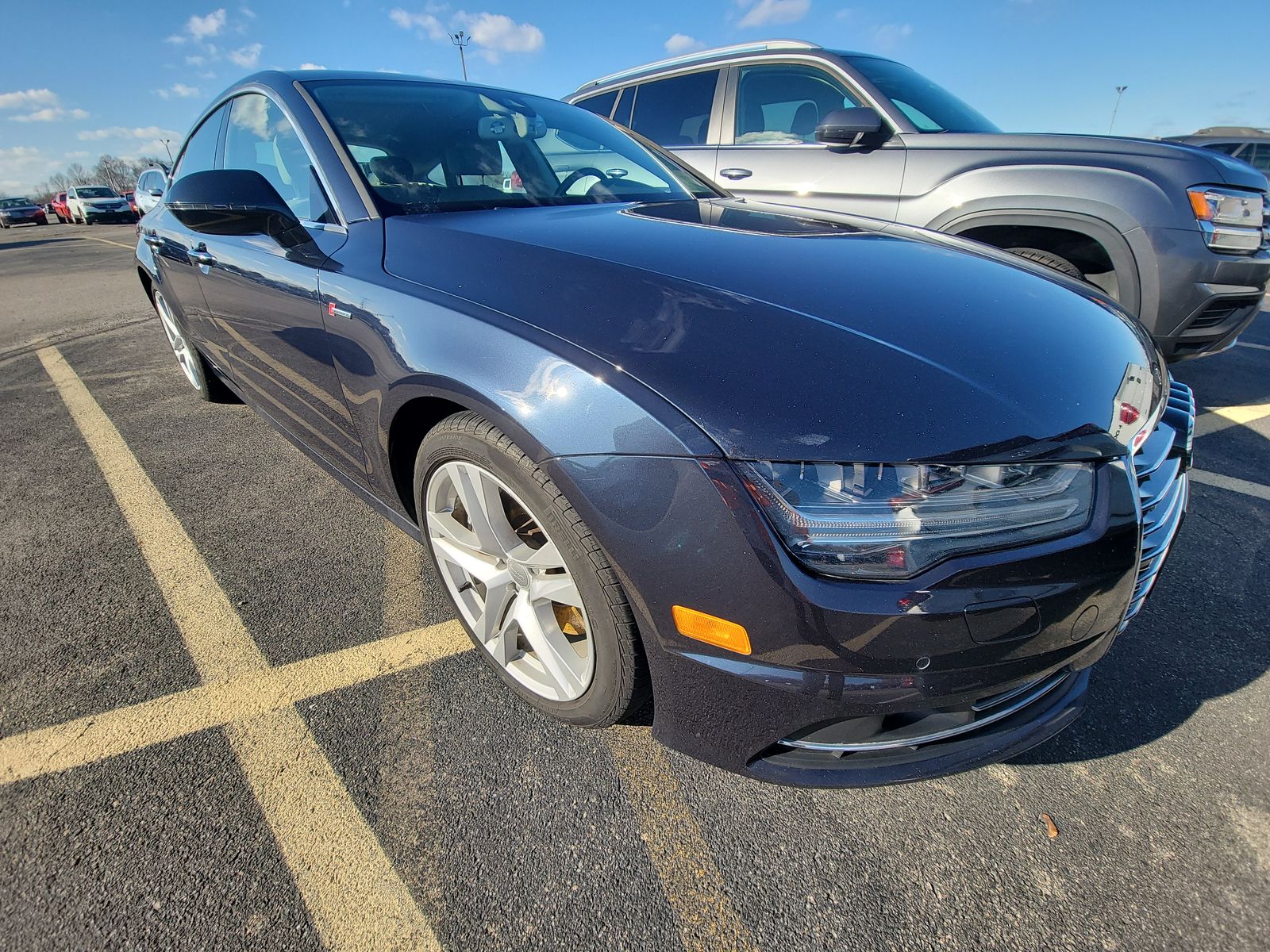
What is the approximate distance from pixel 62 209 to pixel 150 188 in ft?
120

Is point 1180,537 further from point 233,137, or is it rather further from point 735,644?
point 233,137

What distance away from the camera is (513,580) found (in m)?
1.68

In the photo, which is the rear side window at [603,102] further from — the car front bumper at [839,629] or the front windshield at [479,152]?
the car front bumper at [839,629]

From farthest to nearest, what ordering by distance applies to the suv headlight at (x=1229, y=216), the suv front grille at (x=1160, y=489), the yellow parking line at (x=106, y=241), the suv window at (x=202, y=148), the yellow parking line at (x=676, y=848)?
1. the yellow parking line at (x=106, y=241)
2. the suv headlight at (x=1229, y=216)
3. the suv window at (x=202, y=148)
4. the suv front grille at (x=1160, y=489)
5. the yellow parking line at (x=676, y=848)

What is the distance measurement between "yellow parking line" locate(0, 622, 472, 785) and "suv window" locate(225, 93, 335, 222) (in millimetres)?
1295

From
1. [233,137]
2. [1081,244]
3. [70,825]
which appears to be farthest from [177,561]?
[1081,244]

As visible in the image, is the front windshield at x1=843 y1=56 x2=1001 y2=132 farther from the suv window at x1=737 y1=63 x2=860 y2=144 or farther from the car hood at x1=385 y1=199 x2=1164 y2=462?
the car hood at x1=385 y1=199 x2=1164 y2=462

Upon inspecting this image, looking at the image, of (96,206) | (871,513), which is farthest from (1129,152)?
(96,206)

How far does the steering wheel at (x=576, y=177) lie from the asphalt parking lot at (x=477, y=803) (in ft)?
4.73

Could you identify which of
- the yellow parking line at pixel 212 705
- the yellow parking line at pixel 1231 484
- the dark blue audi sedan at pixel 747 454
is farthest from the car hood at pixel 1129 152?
the yellow parking line at pixel 212 705

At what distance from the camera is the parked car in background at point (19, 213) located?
30.0 meters

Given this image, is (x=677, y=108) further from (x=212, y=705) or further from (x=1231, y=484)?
(x=212, y=705)

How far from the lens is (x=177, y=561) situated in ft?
Result: 7.99

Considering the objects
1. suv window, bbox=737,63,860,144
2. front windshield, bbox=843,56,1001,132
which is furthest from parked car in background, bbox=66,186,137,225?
front windshield, bbox=843,56,1001,132
